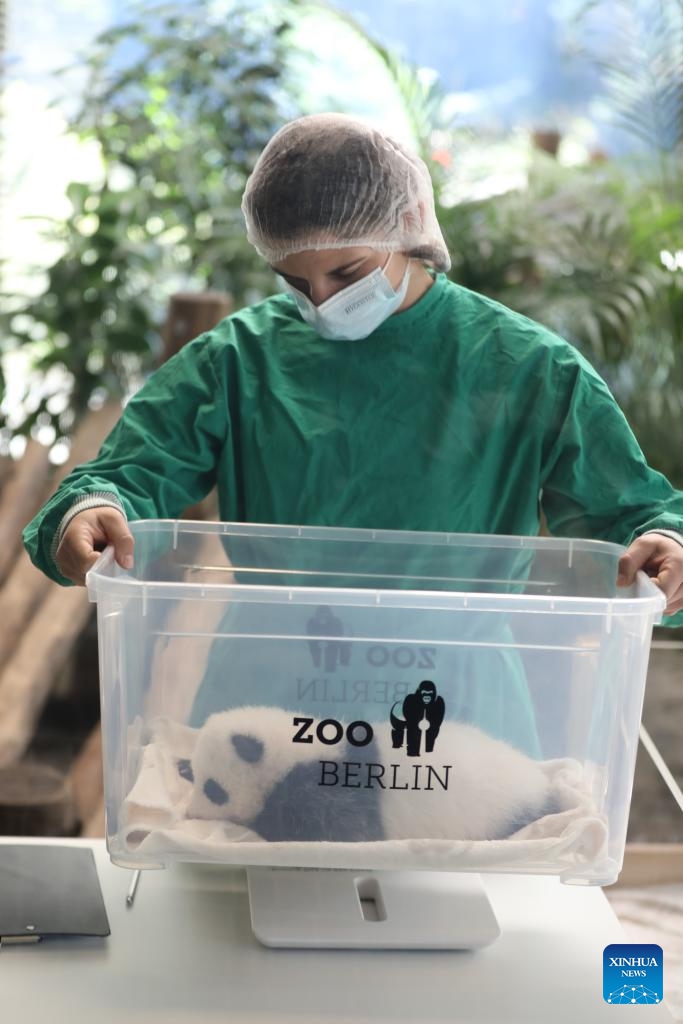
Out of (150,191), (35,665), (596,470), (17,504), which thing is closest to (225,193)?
(150,191)

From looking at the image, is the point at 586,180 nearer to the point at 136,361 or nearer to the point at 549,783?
the point at 136,361

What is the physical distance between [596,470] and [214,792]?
45cm

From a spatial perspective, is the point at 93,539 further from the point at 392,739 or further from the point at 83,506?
the point at 392,739

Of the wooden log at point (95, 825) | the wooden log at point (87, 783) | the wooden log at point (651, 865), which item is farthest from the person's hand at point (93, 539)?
the wooden log at point (87, 783)

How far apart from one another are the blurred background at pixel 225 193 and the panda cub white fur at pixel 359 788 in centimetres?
78

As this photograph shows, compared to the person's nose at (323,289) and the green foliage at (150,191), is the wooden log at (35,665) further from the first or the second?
the person's nose at (323,289)

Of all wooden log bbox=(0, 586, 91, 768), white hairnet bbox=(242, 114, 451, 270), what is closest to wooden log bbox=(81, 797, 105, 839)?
wooden log bbox=(0, 586, 91, 768)

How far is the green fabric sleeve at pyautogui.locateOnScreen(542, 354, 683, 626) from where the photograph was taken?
105 cm

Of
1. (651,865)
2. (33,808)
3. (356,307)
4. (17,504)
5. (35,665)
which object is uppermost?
(356,307)

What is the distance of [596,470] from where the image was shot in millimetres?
1075

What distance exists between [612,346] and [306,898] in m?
1.08

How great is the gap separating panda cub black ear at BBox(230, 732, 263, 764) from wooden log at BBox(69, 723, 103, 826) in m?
1.21

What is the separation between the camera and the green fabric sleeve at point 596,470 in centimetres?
105

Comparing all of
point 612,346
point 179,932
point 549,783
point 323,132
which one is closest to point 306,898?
point 179,932
